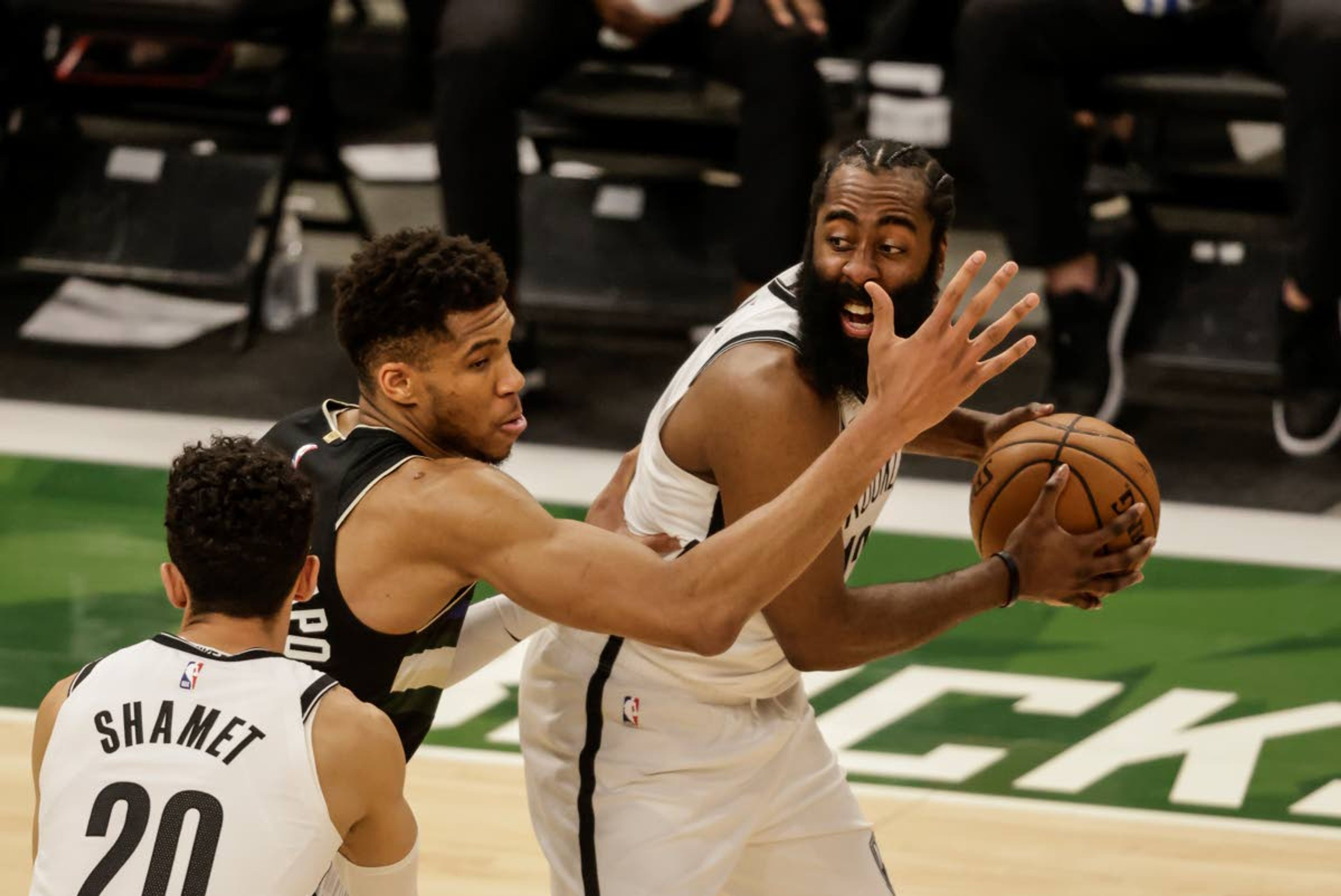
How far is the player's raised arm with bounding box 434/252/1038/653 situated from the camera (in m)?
2.52

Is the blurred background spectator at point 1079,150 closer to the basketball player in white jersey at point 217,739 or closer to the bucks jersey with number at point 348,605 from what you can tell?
Answer: the bucks jersey with number at point 348,605

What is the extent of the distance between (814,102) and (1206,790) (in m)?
2.44

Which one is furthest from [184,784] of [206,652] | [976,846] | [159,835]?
[976,846]

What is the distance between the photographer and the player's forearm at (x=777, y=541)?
2.53 meters

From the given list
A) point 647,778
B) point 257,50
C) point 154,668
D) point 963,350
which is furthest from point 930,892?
point 257,50

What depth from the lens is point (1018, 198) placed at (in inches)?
235

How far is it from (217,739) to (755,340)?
1.00 m

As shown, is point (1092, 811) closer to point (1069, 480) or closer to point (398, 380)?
point (1069, 480)

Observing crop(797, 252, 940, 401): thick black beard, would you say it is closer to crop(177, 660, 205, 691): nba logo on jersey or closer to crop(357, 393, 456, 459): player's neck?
crop(357, 393, 456, 459): player's neck

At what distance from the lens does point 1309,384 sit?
19.5 feet

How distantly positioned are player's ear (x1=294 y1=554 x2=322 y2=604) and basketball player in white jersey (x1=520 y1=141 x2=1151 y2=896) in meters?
0.51

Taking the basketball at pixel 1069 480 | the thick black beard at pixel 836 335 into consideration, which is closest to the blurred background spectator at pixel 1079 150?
the basketball at pixel 1069 480

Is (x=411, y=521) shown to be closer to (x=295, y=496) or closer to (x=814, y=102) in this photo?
(x=295, y=496)

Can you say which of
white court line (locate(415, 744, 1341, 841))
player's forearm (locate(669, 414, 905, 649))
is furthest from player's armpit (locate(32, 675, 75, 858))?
white court line (locate(415, 744, 1341, 841))
